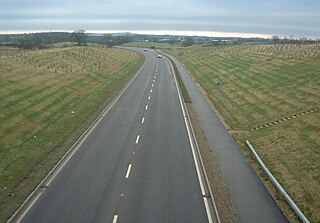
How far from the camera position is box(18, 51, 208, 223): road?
16.0 m

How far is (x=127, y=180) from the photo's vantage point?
1944 centimetres

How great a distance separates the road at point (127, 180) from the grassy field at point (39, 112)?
57.3 inches

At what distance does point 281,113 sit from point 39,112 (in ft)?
72.2

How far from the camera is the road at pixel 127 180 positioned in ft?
52.6

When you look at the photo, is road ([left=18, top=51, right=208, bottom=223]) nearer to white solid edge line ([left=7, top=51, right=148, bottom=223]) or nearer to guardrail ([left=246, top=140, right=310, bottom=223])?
white solid edge line ([left=7, top=51, right=148, bottom=223])

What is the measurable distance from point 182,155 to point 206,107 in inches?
637

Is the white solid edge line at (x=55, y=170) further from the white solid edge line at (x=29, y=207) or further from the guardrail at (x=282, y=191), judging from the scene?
the guardrail at (x=282, y=191)

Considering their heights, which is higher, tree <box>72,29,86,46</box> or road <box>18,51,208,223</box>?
road <box>18,51,208,223</box>

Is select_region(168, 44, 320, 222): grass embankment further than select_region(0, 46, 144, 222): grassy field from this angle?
No

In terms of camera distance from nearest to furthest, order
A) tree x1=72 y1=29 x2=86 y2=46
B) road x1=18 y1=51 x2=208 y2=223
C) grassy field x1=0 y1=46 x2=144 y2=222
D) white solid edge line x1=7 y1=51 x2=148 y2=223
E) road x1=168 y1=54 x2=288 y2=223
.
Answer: road x1=18 y1=51 x2=208 y2=223 < road x1=168 y1=54 x2=288 y2=223 < white solid edge line x1=7 y1=51 x2=148 y2=223 < grassy field x1=0 y1=46 x2=144 y2=222 < tree x1=72 y1=29 x2=86 y2=46

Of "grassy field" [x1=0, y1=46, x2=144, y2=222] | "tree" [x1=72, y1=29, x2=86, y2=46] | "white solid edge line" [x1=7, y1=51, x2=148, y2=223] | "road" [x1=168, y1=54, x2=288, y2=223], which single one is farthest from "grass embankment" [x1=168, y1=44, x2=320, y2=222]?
"tree" [x1=72, y1=29, x2=86, y2=46]

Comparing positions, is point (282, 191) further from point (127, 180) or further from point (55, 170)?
point (55, 170)

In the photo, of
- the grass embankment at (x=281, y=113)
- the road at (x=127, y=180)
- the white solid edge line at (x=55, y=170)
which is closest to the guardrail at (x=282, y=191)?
the grass embankment at (x=281, y=113)

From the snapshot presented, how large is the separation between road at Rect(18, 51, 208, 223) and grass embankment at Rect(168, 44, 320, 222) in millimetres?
5080
